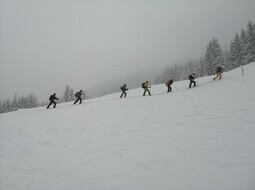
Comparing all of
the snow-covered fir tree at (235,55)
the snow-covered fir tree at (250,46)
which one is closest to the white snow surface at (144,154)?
the snow-covered fir tree at (250,46)

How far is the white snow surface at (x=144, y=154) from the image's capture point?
5.78 meters

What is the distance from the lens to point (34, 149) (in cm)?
983

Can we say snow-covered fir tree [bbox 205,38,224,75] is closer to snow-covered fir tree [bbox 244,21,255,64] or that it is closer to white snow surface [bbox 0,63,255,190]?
snow-covered fir tree [bbox 244,21,255,64]

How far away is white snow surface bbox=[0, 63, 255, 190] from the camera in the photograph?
578cm

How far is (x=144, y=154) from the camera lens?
757 cm

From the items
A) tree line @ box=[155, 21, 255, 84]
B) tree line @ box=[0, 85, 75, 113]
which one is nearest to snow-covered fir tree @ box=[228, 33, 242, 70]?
tree line @ box=[155, 21, 255, 84]

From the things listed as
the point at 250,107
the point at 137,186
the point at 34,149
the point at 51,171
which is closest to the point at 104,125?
the point at 34,149

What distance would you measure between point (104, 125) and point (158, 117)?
11.2 ft

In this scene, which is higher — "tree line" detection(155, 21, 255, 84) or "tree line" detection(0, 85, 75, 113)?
"tree line" detection(155, 21, 255, 84)

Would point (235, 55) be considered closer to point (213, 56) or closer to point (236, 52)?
point (236, 52)

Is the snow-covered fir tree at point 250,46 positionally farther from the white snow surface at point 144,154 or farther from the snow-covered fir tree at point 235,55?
the white snow surface at point 144,154

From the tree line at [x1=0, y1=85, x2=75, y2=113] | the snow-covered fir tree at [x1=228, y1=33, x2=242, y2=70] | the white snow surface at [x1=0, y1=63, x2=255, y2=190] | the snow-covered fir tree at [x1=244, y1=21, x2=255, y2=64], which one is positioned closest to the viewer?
the white snow surface at [x1=0, y1=63, x2=255, y2=190]

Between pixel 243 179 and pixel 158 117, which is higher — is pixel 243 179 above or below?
below

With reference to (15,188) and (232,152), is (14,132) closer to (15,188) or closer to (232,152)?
(15,188)
